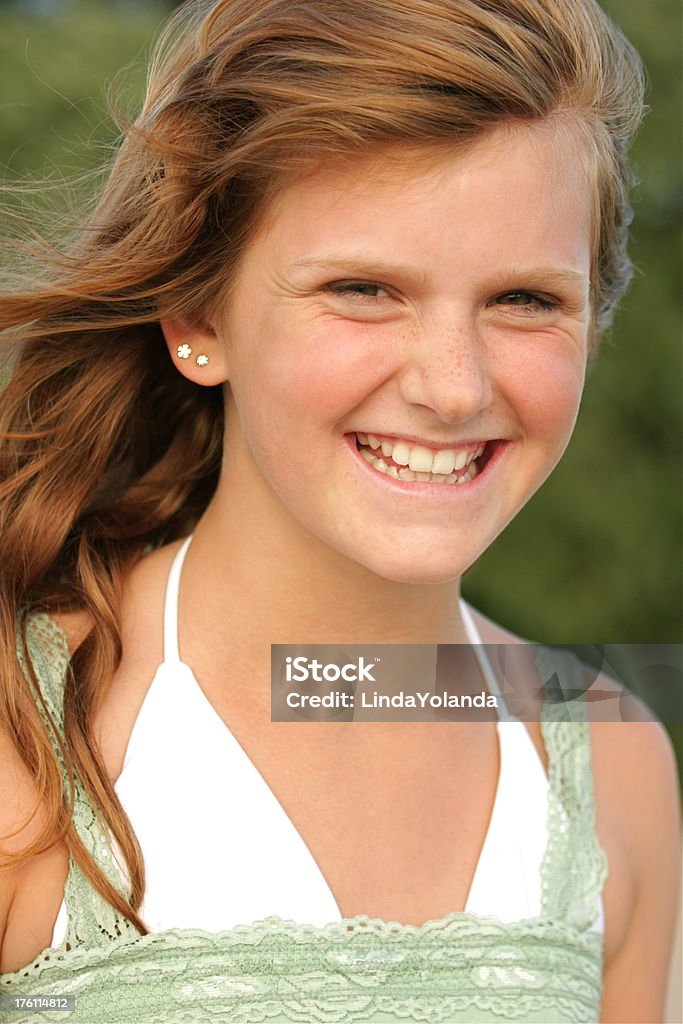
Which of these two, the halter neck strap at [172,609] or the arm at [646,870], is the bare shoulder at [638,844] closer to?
the arm at [646,870]

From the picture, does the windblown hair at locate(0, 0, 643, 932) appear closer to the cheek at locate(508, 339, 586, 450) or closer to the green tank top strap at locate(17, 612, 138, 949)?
the green tank top strap at locate(17, 612, 138, 949)

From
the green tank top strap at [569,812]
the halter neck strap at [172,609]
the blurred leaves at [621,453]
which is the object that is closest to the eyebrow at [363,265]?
the halter neck strap at [172,609]

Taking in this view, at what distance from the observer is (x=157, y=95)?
1639 millimetres

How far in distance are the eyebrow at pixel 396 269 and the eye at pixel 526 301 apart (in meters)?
0.02

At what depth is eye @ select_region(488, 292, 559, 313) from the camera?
1.49 m

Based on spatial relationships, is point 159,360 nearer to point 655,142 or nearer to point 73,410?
point 73,410

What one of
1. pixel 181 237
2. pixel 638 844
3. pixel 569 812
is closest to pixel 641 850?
pixel 638 844

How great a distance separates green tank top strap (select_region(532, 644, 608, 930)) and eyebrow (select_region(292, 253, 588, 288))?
69 centimetres

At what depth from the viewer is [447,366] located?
1426 millimetres

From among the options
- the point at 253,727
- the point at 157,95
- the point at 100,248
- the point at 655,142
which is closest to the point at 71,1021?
the point at 253,727

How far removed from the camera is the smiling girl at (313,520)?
4.71 ft

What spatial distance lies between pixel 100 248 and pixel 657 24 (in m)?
2.45

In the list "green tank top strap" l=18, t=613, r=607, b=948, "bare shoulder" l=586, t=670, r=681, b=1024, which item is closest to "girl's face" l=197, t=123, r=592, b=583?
"green tank top strap" l=18, t=613, r=607, b=948

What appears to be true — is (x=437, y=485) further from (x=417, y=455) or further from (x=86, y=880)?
(x=86, y=880)
